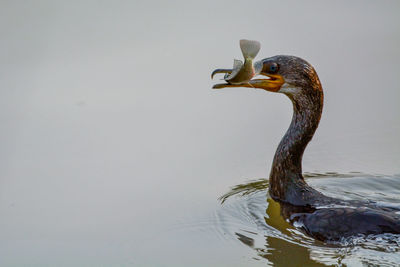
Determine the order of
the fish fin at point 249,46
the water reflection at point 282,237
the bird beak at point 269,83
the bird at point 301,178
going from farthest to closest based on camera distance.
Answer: the bird beak at point 269,83
the fish fin at point 249,46
the bird at point 301,178
the water reflection at point 282,237

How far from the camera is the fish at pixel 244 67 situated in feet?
18.0

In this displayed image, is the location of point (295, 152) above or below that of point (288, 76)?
below

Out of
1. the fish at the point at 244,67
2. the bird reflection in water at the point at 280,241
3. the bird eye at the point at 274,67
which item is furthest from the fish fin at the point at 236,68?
the bird reflection in water at the point at 280,241

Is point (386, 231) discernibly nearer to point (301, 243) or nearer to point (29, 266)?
point (301, 243)

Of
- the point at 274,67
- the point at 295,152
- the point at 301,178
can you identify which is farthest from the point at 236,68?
the point at 301,178

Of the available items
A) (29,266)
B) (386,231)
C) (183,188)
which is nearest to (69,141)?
(183,188)

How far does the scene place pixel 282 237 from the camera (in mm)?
5148

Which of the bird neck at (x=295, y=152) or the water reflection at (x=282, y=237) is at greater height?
the bird neck at (x=295, y=152)

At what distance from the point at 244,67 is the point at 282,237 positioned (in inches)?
53.2

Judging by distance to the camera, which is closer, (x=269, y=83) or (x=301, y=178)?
(x=269, y=83)

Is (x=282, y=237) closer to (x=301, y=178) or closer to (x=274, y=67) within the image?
(x=301, y=178)

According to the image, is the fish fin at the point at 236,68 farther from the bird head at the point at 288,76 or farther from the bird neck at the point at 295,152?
the bird neck at the point at 295,152

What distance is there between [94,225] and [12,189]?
3.11ft

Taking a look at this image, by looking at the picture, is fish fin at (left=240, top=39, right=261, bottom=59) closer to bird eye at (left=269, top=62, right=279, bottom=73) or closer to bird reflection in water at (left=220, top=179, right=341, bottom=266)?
bird eye at (left=269, top=62, right=279, bottom=73)
